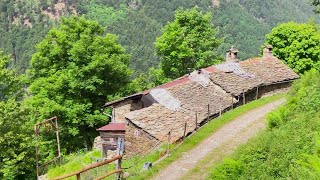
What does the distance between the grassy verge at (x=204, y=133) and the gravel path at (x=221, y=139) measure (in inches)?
12.3

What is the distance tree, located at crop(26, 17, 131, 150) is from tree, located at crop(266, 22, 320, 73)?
18987mm

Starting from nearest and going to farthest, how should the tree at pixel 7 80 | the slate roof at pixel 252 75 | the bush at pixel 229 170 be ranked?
the bush at pixel 229 170 → the tree at pixel 7 80 → the slate roof at pixel 252 75

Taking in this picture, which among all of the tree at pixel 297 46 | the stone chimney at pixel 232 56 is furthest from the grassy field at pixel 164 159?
the tree at pixel 297 46

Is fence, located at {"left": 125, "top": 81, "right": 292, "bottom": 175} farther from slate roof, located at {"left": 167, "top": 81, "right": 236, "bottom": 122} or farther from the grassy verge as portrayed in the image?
the grassy verge

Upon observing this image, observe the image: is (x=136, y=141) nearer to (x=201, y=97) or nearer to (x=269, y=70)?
(x=201, y=97)

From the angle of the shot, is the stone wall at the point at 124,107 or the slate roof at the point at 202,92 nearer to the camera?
the slate roof at the point at 202,92

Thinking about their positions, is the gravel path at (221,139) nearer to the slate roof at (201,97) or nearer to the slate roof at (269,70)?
the slate roof at (201,97)

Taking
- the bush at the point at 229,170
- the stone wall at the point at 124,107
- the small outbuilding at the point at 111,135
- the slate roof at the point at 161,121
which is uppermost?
the bush at the point at 229,170

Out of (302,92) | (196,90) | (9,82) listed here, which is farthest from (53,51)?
(302,92)

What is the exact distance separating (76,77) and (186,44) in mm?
15300

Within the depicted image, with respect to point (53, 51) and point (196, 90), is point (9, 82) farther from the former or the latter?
point (196, 90)

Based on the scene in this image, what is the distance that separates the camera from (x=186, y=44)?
47125mm

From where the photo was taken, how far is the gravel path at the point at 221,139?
808 inches

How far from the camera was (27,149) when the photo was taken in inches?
1145
